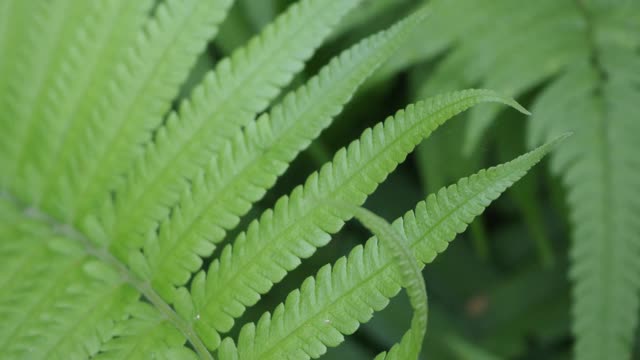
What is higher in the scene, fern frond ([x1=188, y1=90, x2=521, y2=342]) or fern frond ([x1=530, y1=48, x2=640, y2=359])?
fern frond ([x1=530, y1=48, x2=640, y2=359])

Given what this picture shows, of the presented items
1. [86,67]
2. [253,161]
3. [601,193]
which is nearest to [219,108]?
[253,161]

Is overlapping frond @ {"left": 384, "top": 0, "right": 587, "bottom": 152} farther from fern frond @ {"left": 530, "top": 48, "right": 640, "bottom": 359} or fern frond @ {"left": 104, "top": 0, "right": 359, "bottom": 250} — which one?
fern frond @ {"left": 104, "top": 0, "right": 359, "bottom": 250}

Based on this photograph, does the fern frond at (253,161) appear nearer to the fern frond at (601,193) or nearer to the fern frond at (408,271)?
the fern frond at (408,271)

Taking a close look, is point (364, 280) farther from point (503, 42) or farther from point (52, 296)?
point (503, 42)

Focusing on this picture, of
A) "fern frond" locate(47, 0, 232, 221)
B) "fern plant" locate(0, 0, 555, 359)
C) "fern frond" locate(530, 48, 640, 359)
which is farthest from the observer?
"fern frond" locate(530, 48, 640, 359)

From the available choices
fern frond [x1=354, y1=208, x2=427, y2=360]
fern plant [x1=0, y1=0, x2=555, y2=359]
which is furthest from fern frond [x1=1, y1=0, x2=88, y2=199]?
fern frond [x1=354, y1=208, x2=427, y2=360]

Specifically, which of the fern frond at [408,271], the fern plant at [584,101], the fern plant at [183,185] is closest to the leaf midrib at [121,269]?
the fern plant at [183,185]
